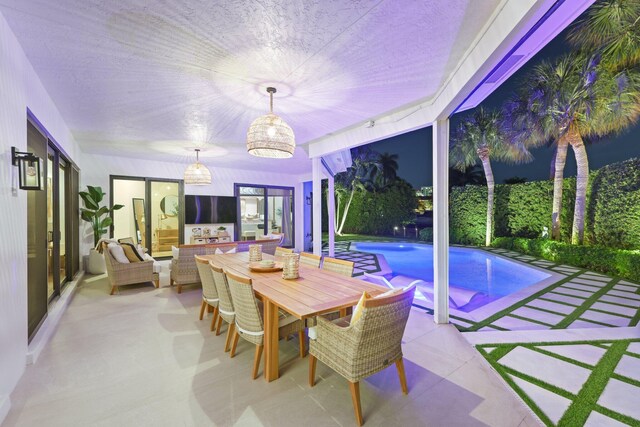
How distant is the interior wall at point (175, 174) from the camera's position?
646cm

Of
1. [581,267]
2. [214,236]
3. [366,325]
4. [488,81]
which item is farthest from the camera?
[214,236]

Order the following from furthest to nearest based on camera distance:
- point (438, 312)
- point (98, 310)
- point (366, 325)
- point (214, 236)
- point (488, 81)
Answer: point (214, 236), point (98, 310), point (438, 312), point (488, 81), point (366, 325)

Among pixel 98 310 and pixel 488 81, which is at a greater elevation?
pixel 488 81

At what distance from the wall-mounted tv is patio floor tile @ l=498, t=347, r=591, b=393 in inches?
306

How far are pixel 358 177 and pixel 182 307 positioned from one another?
1139 cm

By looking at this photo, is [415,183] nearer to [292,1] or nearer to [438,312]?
[438,312]

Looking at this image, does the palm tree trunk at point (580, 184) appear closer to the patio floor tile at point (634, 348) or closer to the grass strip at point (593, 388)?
the patio floor tile at point (634, 348)

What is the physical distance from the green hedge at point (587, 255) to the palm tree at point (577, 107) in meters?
0.42

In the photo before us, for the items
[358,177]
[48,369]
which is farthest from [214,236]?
[358,177]

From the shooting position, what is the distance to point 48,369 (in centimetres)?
227

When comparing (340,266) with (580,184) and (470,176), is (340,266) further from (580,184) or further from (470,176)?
(470,176)

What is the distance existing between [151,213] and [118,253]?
3107mm

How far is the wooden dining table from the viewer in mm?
1891

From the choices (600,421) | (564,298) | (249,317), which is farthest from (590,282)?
(249,317)
